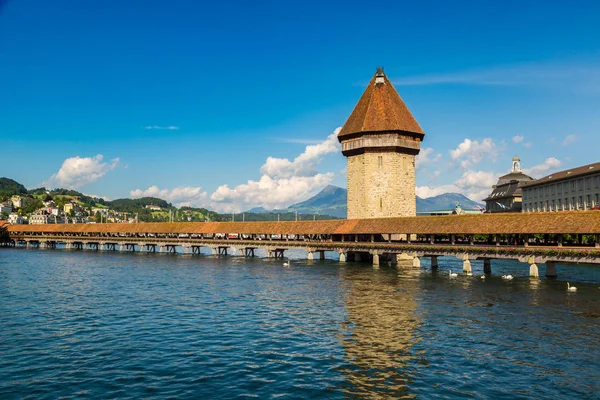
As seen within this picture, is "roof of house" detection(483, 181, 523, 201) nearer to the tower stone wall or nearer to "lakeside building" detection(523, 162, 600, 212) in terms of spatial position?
"lakeside building" detection(523, 162, 600, 212)

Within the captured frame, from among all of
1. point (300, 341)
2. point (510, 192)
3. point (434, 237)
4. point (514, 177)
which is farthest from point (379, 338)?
point (514, 177)

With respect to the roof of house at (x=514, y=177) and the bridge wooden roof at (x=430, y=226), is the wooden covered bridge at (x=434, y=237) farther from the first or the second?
the roof of house at (x=514, y=177)

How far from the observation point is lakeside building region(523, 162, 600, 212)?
75906 mm

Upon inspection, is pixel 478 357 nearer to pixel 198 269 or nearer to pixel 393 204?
pixel 198 269

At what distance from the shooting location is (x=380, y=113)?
7019cm

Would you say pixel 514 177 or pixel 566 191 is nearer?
pixel 566 191

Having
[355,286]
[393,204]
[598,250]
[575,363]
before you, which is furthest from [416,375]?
[393,204]

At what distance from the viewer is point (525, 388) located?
51.0ft

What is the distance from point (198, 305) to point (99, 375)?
1384cm

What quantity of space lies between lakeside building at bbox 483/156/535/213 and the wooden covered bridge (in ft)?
151

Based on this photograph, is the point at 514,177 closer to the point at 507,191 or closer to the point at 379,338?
the point at 507,191

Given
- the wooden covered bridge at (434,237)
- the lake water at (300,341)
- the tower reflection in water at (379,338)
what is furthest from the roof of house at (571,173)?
the tower reflection in water at (379,338)

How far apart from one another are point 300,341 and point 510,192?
101167mm

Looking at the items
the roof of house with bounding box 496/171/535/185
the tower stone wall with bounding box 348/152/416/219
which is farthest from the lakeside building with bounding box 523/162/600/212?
the tower stone wall with bounding box 348/152/416/219
